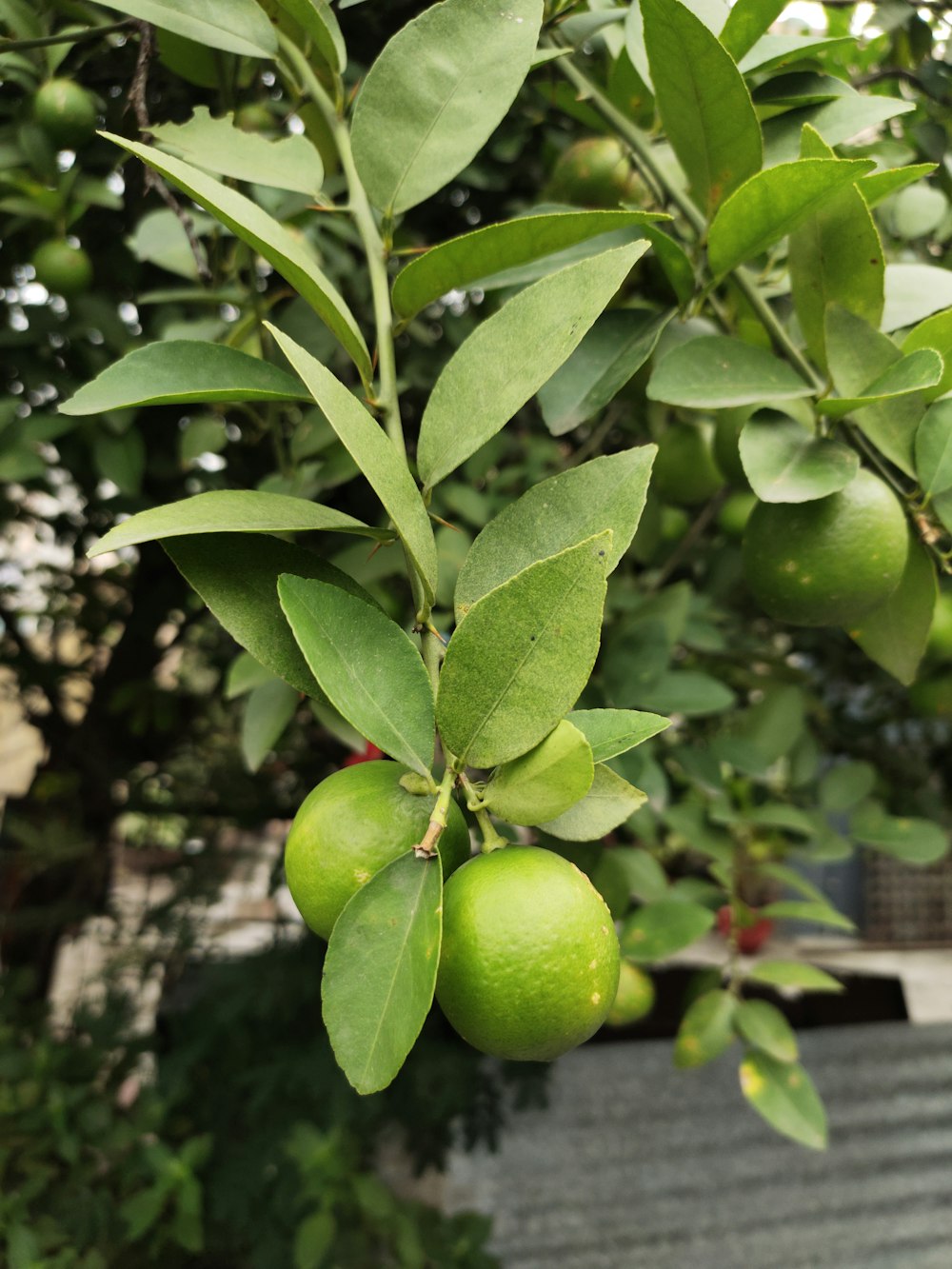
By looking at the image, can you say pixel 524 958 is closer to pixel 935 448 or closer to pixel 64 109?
pixel 935 448

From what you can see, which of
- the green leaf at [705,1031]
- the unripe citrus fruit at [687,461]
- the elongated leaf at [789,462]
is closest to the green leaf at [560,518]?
the elongated leaf at [789,462]

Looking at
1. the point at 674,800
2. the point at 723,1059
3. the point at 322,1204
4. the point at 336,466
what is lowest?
the point at 723,1059

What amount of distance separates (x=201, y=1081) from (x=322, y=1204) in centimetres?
39

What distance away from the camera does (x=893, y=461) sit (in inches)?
17.6

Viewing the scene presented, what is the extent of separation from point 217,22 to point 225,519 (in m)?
0.29

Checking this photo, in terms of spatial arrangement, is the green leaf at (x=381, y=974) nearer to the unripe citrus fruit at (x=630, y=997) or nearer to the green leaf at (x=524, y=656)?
the green leaf at (x=524, y=656)

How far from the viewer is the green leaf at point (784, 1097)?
79cm

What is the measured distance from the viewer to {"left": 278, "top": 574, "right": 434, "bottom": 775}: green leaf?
0.90 feet

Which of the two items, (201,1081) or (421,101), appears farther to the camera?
(201,1081)

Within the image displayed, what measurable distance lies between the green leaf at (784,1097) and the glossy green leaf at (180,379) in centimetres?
74

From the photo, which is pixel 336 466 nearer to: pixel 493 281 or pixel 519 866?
pixel 493 281

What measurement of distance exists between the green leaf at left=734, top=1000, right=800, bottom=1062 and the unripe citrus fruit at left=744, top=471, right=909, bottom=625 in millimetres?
519

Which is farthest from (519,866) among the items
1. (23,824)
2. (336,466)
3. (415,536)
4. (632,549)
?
(23,824)

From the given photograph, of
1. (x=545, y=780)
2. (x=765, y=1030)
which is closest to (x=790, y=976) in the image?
(x=765, y=1030)
